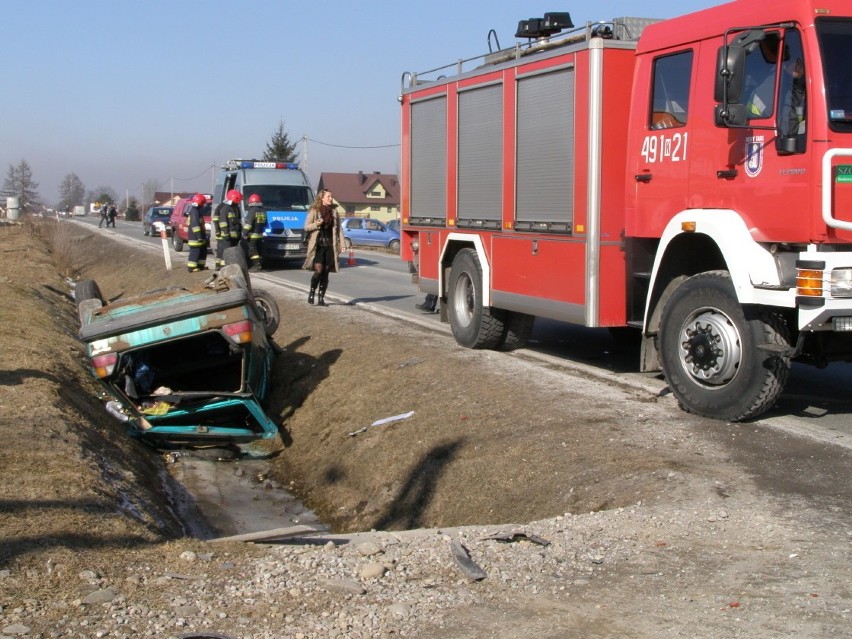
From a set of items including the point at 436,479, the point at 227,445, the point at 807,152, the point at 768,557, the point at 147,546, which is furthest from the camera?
the point at 227,445

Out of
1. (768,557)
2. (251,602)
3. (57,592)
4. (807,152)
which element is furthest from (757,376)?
(57,592)

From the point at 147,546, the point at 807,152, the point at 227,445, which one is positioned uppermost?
the point at 807,152

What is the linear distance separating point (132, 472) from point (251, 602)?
471 centimetres

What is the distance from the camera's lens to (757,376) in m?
7.61

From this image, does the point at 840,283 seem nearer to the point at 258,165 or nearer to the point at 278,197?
the point at 278,197

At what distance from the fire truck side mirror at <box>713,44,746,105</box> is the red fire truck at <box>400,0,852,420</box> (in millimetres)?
10

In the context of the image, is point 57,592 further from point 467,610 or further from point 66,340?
point 66,340

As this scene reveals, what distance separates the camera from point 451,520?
25.6 feet

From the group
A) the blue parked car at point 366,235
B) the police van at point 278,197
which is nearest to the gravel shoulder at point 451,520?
the police van at point 278,197

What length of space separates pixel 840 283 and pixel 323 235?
10.6m

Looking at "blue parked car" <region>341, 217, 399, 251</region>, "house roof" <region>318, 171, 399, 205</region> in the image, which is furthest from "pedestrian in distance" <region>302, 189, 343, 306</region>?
"house roof" <region>318, 171, 399, 205</region>

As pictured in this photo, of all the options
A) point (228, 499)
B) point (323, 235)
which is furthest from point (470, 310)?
point (323, 235)

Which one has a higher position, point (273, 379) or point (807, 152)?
point (807, 152)

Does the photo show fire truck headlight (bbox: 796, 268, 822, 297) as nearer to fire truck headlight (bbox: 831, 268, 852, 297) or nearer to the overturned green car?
fire truck headlight (bbox: 831, 268, 852, 297)
